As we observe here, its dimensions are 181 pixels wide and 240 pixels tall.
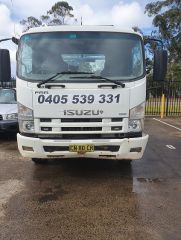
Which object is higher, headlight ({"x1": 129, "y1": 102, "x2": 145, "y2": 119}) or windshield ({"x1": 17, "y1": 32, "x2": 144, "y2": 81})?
windshield ({"x1": 17, "y1": 32, "x2": 144, "y2": 81})

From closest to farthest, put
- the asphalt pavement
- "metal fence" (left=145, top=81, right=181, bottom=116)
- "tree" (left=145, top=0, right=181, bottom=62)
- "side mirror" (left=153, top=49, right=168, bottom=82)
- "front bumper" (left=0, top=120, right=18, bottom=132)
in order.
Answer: the asphalt pavement → "side mirror" (left=153, top=49, right=168, bottom=82) → "front bumper" (left=0, top=120, right=18, bottom=132) → "metal fence" (left=145, top=81, right=181, bottom=116) → "tree" (left=145, top=0, right=181, bottom=62)

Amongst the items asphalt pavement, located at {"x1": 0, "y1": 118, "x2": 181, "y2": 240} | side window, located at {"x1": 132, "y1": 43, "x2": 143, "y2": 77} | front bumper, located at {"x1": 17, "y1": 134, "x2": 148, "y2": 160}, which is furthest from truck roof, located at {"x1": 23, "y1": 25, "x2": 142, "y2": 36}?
asphalt pavement, located at {"x1": 0, "y1": 118, "x2": 181, "y2": 240}

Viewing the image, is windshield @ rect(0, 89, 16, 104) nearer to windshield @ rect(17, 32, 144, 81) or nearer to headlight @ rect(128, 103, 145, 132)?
windshield @ rect(17, 32, 144, 81)

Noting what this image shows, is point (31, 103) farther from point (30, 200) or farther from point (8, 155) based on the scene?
point (8, 155)

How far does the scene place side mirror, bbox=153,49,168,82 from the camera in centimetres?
656

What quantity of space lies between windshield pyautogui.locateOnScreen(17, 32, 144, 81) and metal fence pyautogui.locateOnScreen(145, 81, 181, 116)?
1211cm

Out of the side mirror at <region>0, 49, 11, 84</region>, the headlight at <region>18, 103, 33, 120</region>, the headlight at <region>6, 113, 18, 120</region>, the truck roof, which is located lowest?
the headlight at <region>6, 113, 18, 120</region>

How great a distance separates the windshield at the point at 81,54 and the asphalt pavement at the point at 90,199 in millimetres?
1919

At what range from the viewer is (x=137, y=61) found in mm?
6227

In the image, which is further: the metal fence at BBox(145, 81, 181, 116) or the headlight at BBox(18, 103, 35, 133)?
the metal fence at BBox(145, 81, 181, 116)

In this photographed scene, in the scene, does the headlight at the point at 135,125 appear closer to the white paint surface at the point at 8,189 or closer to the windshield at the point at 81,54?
the windshield at the point at 81,54

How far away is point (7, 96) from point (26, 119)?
611 cm

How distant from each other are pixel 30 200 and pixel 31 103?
159 cm

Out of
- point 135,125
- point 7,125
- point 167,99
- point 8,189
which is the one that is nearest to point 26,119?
point 8,189
